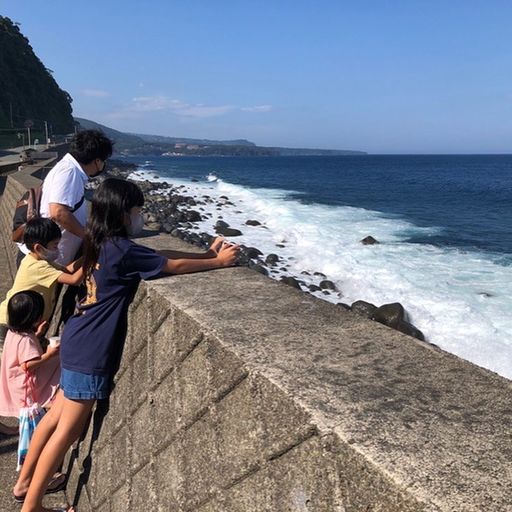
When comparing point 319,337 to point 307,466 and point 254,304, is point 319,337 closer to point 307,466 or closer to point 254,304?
point 254,304

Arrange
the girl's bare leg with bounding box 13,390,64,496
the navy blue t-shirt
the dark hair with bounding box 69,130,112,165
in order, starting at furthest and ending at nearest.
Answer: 1. the dark hair with bounding box 69,130,112,165
2. the girl's bare leg with bounding box 13,390,64,496
3. the navy blue t-shirt

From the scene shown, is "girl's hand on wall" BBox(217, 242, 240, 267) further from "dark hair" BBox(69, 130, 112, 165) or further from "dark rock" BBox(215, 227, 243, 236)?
"dark rock" BBox(215, 227, 243, 236)

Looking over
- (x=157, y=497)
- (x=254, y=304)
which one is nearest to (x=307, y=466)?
(x=157, y=497)

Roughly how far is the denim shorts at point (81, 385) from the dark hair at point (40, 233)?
0.90 metres

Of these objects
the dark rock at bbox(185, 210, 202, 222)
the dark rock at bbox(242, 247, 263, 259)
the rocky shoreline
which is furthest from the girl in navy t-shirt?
the dark rock at bbox(185, 210, 202, 222)

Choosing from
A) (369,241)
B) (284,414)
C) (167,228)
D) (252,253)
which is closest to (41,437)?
(284,414)

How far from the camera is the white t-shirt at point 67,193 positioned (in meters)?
2.94

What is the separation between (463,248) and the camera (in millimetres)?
20906

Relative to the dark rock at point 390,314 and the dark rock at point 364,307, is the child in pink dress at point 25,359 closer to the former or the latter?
the dark rock at point 390,314

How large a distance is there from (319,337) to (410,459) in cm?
68

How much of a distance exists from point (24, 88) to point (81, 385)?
7819cm

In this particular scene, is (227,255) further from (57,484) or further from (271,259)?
(271,259)

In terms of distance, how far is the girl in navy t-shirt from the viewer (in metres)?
2.17

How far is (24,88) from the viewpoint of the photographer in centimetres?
6981
